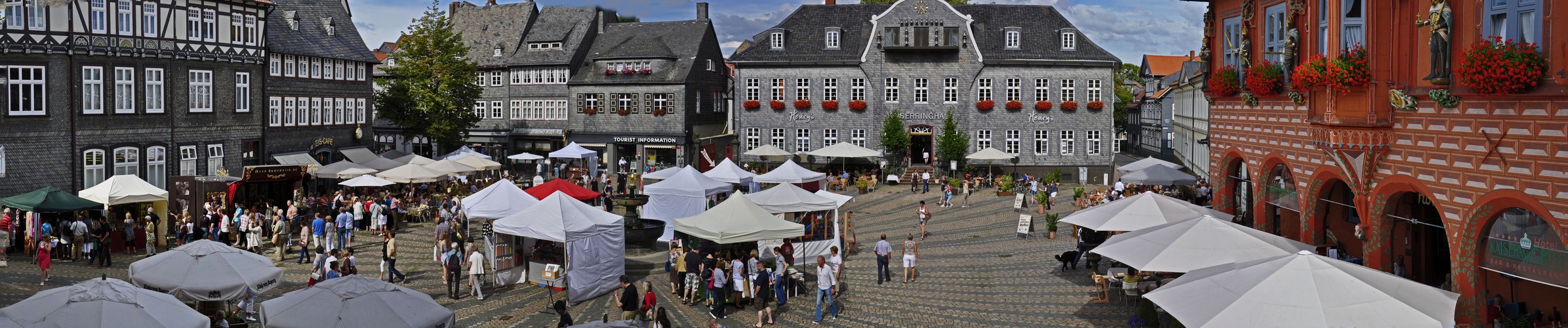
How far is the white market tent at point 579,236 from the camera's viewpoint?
1995cm

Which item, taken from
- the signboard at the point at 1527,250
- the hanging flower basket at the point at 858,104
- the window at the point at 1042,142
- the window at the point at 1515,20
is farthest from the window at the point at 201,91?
the signboard at the point at 1527,250

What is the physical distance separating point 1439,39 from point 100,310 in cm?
1630

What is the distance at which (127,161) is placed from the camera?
31875mm

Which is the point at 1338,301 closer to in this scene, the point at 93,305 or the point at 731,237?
the point at 731,237

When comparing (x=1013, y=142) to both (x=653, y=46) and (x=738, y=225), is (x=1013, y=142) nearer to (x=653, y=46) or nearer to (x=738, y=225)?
(x=653, y=46)

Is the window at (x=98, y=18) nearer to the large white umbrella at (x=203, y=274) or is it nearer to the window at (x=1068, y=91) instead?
the large white umbrella at (x=203, y=274)

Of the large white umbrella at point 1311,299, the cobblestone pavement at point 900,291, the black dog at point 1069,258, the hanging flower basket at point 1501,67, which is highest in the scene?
the hanging flower basket at point 1501,67

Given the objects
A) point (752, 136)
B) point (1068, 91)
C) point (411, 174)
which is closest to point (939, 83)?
point (1068, 91)

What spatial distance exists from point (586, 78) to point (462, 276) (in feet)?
111

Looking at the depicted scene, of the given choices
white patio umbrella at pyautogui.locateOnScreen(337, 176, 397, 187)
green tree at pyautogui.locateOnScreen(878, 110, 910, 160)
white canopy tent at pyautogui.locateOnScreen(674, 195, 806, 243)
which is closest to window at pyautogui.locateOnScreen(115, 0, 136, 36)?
white patio umbrella at pyautogui.locateOnScreen(337, 176, 397, 187)

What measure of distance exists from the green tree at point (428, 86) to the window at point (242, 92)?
9931 millimetres

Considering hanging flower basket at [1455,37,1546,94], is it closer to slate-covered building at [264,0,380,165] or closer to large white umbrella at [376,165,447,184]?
large white umbrella at [376,165,447,184]

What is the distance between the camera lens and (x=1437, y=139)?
584 inches

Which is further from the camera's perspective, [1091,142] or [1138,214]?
[1091,142]
